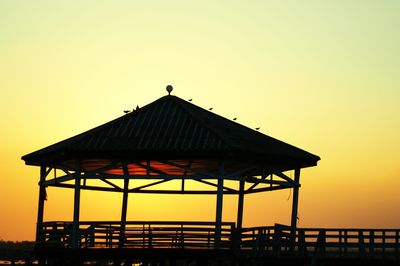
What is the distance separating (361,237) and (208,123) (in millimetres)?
7813

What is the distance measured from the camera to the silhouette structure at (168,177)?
135 feet

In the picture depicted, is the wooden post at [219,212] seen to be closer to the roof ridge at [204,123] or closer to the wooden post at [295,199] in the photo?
the roof ridge at [204,123]

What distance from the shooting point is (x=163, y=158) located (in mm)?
41406

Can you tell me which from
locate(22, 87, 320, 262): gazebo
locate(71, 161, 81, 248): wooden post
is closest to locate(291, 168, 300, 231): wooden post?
locate(22, 87, 320, 262): gazebo

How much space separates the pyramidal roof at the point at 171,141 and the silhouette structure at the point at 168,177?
39 millimetres

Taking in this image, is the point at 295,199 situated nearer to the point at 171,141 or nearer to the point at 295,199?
the point at 295,199

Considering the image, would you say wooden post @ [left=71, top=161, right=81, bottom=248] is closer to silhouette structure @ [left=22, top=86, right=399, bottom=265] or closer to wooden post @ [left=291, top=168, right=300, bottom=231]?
silhouette structure @ [left=22, top=86, right=399, bottom=265]

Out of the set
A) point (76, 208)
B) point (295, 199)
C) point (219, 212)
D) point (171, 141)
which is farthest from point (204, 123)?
point (76, 208)

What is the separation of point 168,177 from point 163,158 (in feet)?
3.50

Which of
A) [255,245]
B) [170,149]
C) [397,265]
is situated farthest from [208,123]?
[397,265]

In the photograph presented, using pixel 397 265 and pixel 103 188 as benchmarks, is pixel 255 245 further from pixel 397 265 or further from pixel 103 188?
pixel 103 188

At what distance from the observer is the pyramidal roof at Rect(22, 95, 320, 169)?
136 feet

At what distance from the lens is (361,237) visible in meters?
41.3

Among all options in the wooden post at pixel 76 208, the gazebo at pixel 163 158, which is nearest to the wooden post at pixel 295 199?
the gazebo at pixel 163 158
